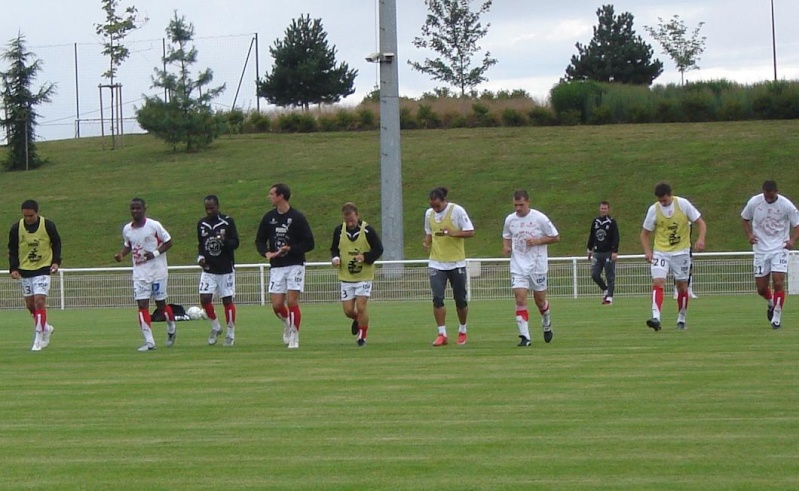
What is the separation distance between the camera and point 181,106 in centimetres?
6044

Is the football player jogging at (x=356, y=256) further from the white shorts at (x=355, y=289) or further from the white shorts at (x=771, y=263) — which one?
the white shorts at (x=771, y=263)

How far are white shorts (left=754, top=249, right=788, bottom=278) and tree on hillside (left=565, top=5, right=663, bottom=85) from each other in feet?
247

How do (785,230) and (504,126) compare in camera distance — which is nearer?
(785,230)

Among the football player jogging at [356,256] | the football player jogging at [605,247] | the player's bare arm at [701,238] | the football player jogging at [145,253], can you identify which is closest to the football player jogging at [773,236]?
the player's bare arm at [701,238]

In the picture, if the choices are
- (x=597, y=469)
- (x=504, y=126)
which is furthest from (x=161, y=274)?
(x=504, y=126)

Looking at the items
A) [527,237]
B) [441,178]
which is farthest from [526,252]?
[441,178]

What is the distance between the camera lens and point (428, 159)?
53.4 m

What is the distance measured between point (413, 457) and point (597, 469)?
129 centimetres

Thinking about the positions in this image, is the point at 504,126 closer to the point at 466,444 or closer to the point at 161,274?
the point at 161,274

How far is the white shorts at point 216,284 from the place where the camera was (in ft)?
58.5

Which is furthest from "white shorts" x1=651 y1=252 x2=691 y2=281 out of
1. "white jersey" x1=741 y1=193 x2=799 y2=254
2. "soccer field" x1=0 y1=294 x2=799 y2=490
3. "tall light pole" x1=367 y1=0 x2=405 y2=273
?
"tall light pole" x1=367 y1=0 x2=405 y2=273

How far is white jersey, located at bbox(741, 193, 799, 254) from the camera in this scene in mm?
17703

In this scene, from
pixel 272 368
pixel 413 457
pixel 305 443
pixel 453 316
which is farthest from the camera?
pixel 453 316

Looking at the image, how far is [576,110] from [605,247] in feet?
130
